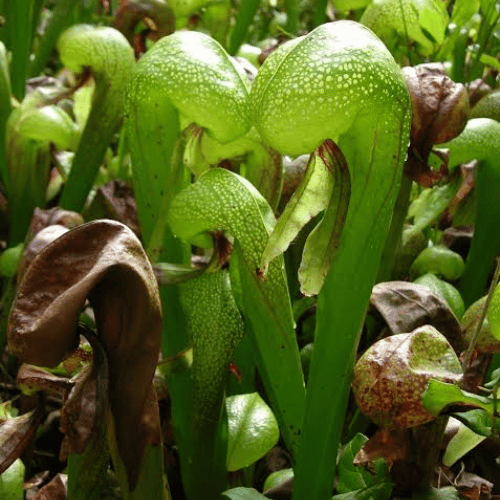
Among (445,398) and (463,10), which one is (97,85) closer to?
(463,10)

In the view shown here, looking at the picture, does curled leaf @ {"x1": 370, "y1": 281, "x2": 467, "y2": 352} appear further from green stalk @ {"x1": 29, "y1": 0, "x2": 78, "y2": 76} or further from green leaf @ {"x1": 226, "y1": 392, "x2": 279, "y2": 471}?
green stalk @ {"x1": 29, "y1": 0, "x2": 78, "y2": 76}

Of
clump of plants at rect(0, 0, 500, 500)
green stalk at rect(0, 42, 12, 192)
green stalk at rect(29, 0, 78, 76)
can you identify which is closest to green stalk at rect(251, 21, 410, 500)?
clump of plants at rect(0, 0, 500, 500)

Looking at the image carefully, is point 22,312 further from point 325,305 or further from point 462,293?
point 462,293

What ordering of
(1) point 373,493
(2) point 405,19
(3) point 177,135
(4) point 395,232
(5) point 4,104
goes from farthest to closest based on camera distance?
(5) point 4,104 < (2) point 405,19 < (4) point 395,232 < (3) point 177,135 < (1) point 373,493

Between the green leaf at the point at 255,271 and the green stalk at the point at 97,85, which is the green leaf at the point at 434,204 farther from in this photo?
the green stalk at the point at 97,85

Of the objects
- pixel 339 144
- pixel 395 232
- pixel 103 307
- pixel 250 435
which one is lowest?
pixel 250 435

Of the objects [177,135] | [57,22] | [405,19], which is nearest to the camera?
[177,135]

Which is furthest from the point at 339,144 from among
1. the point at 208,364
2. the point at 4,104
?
the point at 4,104

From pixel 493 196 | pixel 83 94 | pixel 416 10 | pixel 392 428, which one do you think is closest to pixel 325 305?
pixel 392 428
